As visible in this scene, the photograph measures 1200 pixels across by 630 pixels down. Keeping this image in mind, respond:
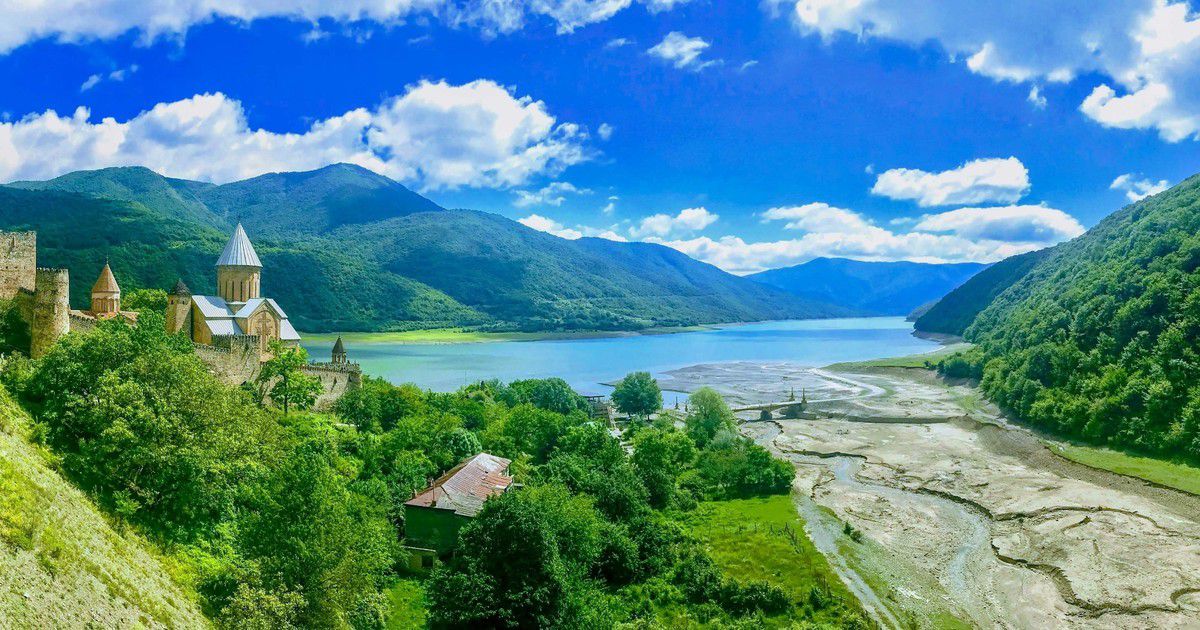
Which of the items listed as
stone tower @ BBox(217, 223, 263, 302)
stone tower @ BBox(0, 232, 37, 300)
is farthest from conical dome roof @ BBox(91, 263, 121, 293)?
stone tower @ BBox(0, 232, 37, 300)

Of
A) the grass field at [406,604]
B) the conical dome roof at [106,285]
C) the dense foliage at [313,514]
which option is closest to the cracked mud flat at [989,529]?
the dense foliage at [313,514]

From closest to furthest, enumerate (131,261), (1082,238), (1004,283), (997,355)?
1. (997,355)
2. (131,261)
3. (1082,238)
4. (1004,283)

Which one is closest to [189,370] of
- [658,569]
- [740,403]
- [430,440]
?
[430,440]

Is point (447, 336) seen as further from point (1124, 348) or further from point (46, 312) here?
point (46, 312)

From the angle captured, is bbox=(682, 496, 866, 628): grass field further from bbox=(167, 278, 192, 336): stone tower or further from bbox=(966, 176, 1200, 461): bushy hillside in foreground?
bbox=(167, 278, 192, 336): stone tower

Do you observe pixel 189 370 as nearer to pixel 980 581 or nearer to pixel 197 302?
pixel 197 302

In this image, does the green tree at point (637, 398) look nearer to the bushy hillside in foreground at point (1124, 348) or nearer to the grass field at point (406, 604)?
the bushy hillside in foreground at point (1124, 348)

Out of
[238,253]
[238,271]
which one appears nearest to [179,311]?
[238,271]

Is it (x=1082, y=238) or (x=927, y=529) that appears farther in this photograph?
(x=1082, y=238)

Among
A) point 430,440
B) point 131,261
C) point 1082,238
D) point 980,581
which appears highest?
point 1082,238
